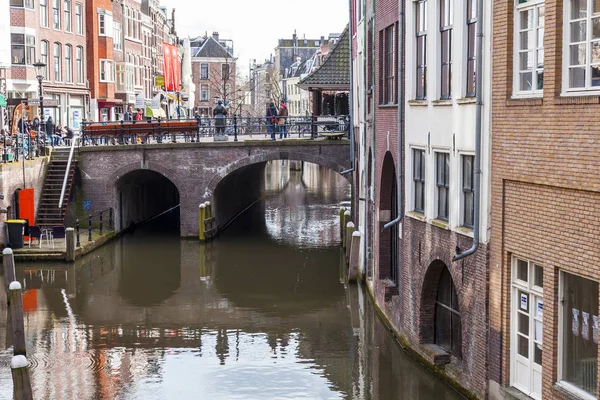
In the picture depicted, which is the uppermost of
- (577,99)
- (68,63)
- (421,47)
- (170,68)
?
(170,68)

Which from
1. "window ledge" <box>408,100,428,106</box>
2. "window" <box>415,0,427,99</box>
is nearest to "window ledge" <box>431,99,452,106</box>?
"window ledge" <box>408,100,428,106</box>

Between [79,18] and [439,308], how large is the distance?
122ft

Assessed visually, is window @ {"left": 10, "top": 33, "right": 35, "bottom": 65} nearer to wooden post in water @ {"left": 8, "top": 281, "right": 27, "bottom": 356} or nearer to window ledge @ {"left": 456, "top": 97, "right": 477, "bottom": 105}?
wooden post in water @ {"left": 8, "top": 281, "right": 27, "bottom": 356}

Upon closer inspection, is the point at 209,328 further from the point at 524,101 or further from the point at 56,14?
the point at 56,14

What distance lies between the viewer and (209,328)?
21266 mm

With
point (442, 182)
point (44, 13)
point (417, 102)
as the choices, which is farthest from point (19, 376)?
point (44, 13)

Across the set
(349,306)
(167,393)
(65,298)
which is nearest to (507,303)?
(167,393)

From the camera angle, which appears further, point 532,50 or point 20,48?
point 20,48

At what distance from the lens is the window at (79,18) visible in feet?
163

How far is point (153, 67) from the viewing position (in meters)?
74.9

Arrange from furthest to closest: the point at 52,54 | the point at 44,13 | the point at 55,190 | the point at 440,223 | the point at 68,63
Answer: the point at 68,63 → the point at 52,54 → the point at 44,13 → the point at 55,190 → the point at 440,223

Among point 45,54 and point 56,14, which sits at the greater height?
point 56,14

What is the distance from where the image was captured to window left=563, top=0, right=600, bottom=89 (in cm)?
1103

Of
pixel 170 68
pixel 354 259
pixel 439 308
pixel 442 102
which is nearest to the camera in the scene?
pixel 442 102
